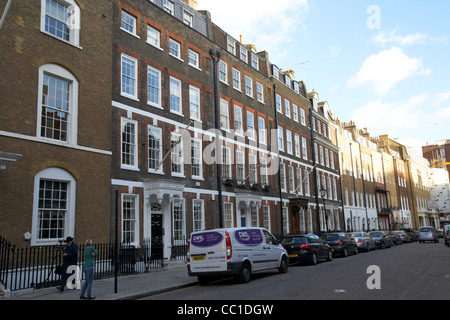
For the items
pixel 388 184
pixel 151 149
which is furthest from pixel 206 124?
pixel 388 184

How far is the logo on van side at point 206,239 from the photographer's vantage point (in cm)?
1333

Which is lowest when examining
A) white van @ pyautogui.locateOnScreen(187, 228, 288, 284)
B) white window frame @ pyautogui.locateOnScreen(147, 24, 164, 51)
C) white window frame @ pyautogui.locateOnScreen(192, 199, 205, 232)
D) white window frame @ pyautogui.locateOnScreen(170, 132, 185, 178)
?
white van @ pyautogui.locateOnScreen(187, 228, 288, 284)

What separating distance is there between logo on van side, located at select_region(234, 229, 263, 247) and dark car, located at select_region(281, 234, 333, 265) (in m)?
4.62

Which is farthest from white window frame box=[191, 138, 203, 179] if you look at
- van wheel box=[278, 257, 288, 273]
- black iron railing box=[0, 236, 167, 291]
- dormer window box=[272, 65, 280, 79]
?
dormer window box=[272, 65, 280, 79]

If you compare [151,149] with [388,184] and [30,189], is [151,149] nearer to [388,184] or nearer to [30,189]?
[30,189]

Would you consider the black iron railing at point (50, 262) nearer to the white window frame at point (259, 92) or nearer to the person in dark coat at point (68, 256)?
the person in dark coat at point (68, 256)

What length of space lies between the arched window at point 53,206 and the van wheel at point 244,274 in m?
6.95

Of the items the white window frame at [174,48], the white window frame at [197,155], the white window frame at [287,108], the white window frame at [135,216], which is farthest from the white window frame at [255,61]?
the white window frame at [135,216]

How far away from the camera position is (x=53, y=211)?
592 inches

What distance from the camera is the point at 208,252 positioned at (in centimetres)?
1341

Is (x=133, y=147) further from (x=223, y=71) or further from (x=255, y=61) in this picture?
(x=255, y=61)

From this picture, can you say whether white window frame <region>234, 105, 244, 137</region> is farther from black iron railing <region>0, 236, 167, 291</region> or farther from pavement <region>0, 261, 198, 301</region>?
pavement <region>0, 261, 198, 301</region>

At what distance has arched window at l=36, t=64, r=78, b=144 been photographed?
1527 cm

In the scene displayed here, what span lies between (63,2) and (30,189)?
26.7 feet
